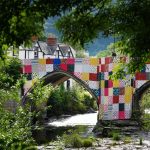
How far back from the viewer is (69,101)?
41219 millimetres

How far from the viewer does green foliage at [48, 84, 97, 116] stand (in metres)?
39.5

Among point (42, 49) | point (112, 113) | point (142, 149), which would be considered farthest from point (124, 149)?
point (42, 49)

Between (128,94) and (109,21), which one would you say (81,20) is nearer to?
(109,21)

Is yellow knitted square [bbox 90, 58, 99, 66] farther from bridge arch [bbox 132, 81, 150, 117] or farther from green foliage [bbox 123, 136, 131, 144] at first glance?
green foliage [bbox 123, 136, 131, 144]

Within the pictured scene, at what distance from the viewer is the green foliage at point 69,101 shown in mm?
39500

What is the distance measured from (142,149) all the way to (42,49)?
116 feet

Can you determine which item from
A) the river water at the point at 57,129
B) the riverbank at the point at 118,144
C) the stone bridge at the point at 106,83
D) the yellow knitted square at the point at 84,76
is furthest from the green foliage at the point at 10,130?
→ the yellow knitted square at the point at 84,76

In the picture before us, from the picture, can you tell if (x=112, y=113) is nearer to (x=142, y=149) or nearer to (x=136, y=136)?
(x=136, y=136)

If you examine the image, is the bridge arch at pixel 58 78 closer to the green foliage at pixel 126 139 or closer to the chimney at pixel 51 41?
the green foliage at pixel 126 139

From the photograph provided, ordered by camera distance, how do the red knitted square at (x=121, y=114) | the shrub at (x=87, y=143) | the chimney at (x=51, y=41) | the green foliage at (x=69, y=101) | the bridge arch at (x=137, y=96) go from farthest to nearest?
the chimney at (x=51, y=41)
the green foliage at (x=69, y=101)
the red knitted square at (x=121, y=114)
the bridge arch at (x=137, y=96)
the shrub at (x=87, y=143)

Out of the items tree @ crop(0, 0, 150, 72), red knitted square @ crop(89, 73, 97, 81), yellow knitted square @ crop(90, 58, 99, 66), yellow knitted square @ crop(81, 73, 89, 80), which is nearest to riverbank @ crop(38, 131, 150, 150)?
red knitted square @ crop(89, 73, 97, 81)

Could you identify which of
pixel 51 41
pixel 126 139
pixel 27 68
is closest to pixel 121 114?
pixel 126 139

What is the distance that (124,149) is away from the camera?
19.5 meters

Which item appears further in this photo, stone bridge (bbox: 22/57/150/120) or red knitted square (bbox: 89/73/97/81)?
red knitted square (bbox: 89/73/97/81)
